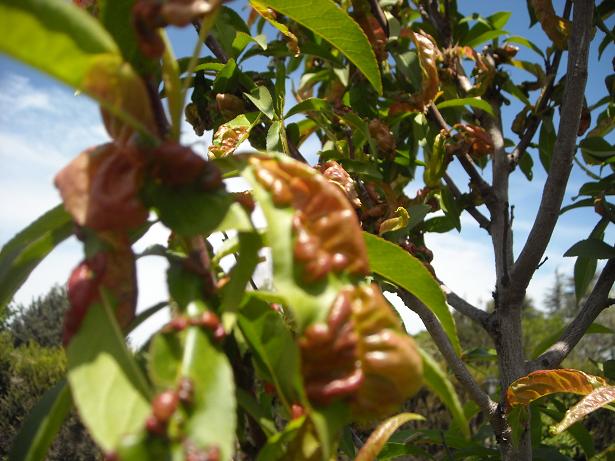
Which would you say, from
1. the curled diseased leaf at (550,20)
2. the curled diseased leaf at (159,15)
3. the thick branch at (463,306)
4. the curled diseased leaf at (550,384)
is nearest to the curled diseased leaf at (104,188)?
the curled diseased leaf at (159,15)

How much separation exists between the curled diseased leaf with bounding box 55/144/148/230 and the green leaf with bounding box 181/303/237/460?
13 cm

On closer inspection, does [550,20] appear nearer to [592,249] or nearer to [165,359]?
[592,249]

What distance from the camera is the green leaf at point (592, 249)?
1708 millimetres

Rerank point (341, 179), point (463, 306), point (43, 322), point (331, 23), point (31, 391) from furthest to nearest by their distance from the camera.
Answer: point (43, 322), point (31, 391), point (463, 306), point (341, 179), point (331, 23)

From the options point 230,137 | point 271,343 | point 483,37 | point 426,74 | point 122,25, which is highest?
point 483,37

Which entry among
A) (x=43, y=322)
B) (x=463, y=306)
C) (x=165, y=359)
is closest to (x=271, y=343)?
(x=165, y=359)

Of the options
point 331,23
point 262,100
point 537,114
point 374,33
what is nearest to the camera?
point 331,23

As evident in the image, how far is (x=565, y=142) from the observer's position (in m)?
1.51

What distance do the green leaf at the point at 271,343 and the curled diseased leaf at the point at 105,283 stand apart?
145 millimetres

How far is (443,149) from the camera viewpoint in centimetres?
183

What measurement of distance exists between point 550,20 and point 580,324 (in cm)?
112

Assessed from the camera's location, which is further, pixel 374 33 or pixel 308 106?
pixel 374 33

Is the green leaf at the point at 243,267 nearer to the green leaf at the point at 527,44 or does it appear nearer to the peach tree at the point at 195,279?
the peach tree at the point at 195,279

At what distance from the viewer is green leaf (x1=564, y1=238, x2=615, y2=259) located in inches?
67.3
